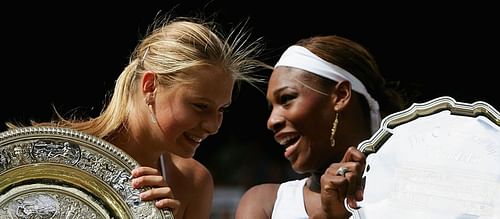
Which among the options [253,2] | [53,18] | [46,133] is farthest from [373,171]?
[53,18]

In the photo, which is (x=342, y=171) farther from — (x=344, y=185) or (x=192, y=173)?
(x=192, y=173)

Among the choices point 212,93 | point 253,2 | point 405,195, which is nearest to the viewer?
point 405,195

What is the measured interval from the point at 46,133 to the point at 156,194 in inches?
8.5

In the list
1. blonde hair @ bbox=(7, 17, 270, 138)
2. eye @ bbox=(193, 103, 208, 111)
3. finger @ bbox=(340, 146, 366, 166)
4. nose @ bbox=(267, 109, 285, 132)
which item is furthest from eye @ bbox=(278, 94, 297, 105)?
finger @ bbox=(340, 146, 366, 166)

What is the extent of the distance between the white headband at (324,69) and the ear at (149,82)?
0.35m

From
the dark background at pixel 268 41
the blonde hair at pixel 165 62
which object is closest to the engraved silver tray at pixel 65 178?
the blonde hair at pixel 165 62

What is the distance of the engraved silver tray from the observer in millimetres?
2180

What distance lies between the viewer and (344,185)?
2.25 m

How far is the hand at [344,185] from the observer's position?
2.21 m

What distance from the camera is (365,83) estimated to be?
2.63 m

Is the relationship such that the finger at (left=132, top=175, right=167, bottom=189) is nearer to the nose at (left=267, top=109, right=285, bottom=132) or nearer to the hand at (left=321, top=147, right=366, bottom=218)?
the hand at (left=321, top=147, right=366, bottom=218)

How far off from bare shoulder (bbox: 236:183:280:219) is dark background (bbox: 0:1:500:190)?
166cm

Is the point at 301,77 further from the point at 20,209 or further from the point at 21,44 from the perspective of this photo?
the point at 21,44

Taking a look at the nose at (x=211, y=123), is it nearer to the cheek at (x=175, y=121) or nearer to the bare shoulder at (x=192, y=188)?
the cheek at (x=175, y=121)
